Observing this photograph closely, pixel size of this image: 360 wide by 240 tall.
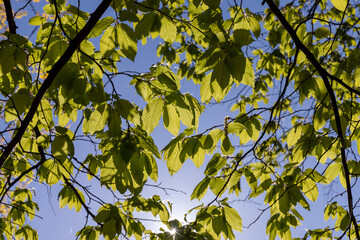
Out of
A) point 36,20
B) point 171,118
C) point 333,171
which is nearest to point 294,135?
point 333,171

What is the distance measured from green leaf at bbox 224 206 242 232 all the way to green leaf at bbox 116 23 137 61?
936 mm

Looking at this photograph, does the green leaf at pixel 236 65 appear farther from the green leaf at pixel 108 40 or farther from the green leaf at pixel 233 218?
the green leaf at pixel 233 218

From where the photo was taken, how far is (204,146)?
4.80ft

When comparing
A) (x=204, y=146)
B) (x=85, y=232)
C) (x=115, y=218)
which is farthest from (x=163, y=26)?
(x=85, y=232)

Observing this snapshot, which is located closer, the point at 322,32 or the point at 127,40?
the point at 127,40

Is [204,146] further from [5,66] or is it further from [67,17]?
[67,17]

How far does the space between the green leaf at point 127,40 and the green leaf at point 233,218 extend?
3.07 ft

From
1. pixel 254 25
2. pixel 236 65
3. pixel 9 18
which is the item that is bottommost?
pixel 236 65

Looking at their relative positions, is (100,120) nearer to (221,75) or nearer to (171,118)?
(171,118)

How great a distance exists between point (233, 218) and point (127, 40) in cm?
105

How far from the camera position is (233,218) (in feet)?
5.04

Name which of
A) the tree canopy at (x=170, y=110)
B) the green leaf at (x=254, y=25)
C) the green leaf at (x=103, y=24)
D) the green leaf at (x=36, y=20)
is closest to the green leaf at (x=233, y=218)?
the tree canopy at (x=170, y=110)

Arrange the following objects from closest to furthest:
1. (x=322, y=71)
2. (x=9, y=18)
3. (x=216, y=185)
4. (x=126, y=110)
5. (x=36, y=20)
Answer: (x=126, y=110) < (x=322, y=71) < (x=216, y=185) < (x=36, y=20) < (x=9, y=18)

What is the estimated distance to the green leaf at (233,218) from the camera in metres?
1.52
